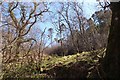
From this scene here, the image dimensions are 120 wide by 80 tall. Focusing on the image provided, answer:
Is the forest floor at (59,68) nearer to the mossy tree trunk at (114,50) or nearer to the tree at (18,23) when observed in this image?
the tree at (18,23)

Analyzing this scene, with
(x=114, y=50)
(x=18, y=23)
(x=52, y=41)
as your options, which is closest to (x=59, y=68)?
(x=52, y=41)

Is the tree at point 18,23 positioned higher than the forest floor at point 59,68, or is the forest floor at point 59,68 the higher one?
the tree at point 18,23

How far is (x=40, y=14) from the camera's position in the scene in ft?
11.1

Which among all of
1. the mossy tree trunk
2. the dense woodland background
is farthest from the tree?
the mossy tree trunk

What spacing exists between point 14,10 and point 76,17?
40.1 inches

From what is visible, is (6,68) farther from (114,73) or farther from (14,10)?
(114,73)

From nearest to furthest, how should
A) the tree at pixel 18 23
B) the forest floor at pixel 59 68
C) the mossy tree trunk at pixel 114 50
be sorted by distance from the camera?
the mossy tree trunk at pixel 114 50, the forest floor at pixel 59 68, the tree at pixel 18 23

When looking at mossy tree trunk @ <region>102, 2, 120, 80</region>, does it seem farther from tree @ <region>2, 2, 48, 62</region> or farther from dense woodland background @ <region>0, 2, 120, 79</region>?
tree @ <region>2, 2, 48, 62</region>

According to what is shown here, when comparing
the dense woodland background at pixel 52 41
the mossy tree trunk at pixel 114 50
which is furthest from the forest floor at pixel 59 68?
the mossy tree trunk at pixel 114 50

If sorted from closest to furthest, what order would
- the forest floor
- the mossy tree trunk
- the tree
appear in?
the mossy tree trunk → the forest floor → the tree

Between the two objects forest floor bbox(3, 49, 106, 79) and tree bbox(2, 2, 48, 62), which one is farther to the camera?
tree bbox(2, 2, 48, 62)

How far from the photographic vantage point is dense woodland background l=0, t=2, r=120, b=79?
2941 millimetres

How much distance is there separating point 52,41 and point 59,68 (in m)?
0.44

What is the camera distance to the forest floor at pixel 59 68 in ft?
9.11
